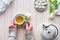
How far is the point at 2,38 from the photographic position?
5.44ft

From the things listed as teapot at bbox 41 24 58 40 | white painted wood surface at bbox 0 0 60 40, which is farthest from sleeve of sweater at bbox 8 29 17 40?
teapot at bbox 41 24 58 40

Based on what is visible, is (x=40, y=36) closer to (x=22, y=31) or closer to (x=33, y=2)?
(x=22, y=31)

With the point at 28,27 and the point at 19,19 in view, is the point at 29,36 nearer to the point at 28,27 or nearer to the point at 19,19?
the point at 28,27

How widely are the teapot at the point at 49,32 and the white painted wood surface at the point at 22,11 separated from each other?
0.06 metres

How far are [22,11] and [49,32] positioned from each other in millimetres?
321

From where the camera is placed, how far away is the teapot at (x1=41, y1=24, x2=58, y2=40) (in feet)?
4.98

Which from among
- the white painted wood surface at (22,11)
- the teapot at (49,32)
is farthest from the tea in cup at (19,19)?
the teapot at (49,32)

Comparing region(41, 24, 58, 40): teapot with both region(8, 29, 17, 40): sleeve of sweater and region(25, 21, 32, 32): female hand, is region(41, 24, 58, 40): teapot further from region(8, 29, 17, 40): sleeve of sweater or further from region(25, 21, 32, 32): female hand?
region(8, 29, 17, 40): sleeve of sweater

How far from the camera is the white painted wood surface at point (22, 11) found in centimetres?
161

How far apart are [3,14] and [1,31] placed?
0.53 ft

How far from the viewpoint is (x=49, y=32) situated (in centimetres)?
152

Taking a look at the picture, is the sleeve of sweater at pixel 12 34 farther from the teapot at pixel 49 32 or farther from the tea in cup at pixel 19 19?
the teapot at pixel 49 32

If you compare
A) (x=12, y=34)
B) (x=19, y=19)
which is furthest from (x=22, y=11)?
(x=12, y=34)

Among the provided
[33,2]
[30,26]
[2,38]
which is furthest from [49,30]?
[2,38]
